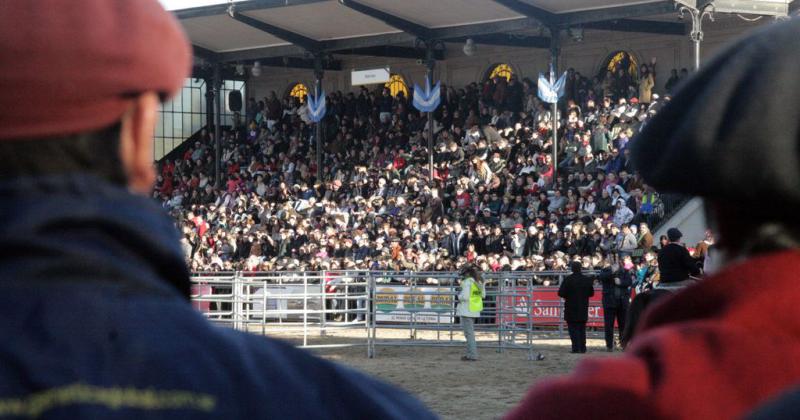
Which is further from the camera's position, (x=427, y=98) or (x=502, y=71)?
(x=502, y=71)

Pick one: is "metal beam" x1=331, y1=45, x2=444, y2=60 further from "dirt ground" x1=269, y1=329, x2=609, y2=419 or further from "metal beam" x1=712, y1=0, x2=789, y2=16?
"dirt ground" x1=269, y1=329, x2=609, y2=419

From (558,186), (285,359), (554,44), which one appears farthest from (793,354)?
(554,44)

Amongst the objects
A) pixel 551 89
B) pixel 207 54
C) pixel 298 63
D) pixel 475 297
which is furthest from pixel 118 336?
pixel 298 63

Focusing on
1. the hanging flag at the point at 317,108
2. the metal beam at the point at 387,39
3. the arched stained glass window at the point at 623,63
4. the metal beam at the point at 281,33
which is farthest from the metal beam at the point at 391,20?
the arched stained glass window at the point at 623,63

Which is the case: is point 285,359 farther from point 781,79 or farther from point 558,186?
point 558,186

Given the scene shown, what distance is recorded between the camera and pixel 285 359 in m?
1.39

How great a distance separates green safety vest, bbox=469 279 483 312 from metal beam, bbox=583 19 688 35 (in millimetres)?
13346

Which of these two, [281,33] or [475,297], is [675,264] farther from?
[281,33]

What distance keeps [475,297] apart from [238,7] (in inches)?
617

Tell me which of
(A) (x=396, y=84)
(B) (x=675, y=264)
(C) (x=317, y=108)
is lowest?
(B) (x=675, y=264)

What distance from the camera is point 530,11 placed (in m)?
28.5

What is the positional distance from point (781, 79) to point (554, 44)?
1078 inches

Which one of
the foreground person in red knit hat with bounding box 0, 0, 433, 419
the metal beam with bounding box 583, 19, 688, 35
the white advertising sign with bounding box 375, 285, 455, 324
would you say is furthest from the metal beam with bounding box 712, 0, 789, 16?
the foreground person in red knit hat with bounding box 0, 0, 433, 419

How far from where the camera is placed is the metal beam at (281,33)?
31.9 metres
